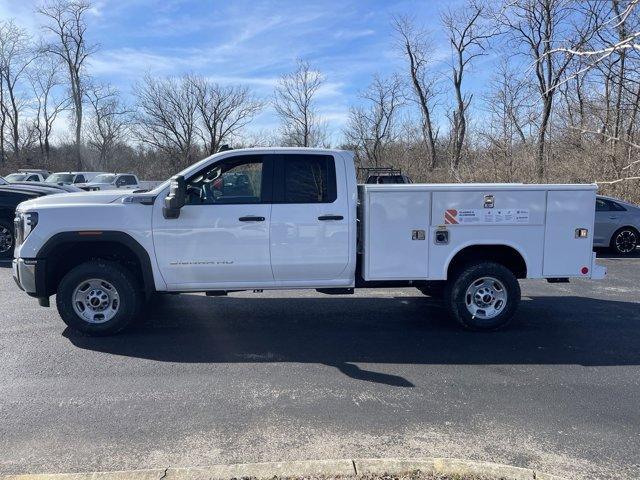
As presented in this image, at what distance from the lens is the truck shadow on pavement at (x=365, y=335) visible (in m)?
5.19

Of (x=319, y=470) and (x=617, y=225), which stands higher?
(x=617, y=225)

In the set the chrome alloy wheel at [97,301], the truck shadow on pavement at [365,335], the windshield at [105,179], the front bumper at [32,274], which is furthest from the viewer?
the windshield at [105,179]

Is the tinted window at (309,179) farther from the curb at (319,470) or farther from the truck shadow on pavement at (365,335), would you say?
the curb at (319,470)

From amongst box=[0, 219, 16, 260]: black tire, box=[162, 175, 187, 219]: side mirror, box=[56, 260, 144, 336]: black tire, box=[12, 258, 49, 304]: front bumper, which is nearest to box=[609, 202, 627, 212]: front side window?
box=[162, 175, 187, 219]: side mirror

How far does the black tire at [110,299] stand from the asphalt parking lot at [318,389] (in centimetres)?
17

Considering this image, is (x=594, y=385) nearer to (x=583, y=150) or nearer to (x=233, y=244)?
(x=233, y=244)

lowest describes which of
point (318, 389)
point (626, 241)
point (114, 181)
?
point (318, 389)

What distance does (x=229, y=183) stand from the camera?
18.8 feet

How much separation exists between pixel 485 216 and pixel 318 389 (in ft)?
9.44

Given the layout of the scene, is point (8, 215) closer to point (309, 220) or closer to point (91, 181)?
point (309, 220)

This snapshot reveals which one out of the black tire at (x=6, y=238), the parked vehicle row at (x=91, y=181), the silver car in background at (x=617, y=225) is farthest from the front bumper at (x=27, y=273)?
the parked vehicle row at (x=91, y=181)

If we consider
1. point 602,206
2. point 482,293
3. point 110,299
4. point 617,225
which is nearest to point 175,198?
point 110,299

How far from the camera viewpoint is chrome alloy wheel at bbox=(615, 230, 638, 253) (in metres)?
12.4

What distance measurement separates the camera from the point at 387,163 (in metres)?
43.1
